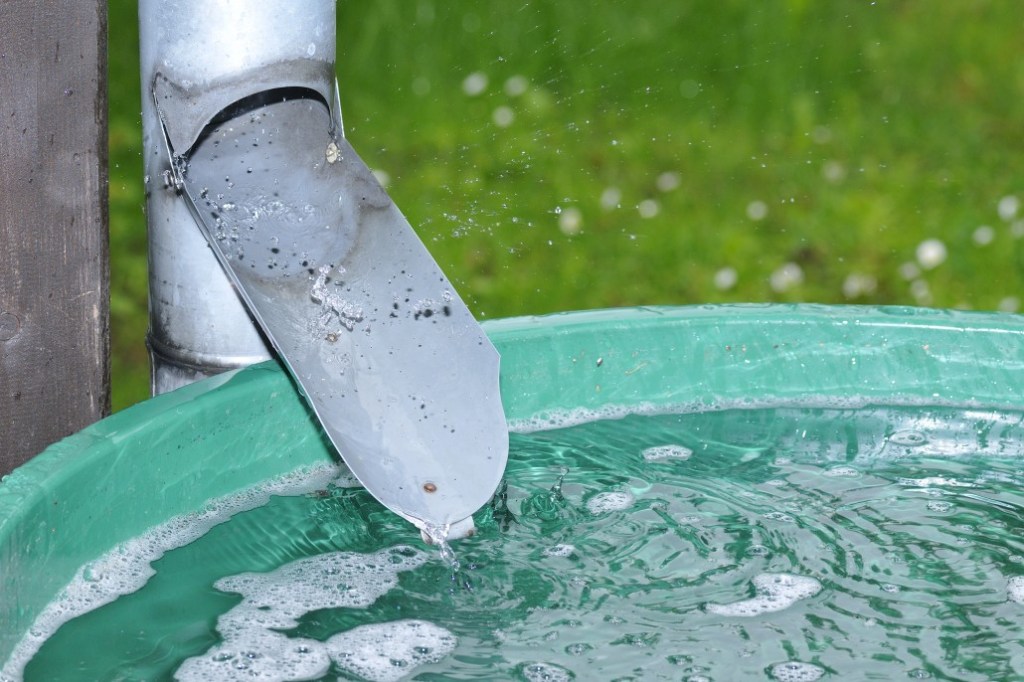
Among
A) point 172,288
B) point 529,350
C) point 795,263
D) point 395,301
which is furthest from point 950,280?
point 172,288

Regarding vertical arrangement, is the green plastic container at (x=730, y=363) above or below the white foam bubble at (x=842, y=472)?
above

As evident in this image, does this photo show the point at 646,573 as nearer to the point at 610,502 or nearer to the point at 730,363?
the point at 610,502

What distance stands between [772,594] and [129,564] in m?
0.70

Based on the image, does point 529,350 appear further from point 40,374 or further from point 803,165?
point 803,165

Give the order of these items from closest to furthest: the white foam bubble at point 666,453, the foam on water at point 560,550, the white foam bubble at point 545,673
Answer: the white foam bubble at point 545,673 < the foam on water at point 560,550 < the white foam bubble at point 666,453

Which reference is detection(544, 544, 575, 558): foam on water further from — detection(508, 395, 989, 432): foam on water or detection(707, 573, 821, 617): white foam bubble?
detection(508, 395, 989, 432): foam on water

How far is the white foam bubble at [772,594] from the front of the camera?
141cm

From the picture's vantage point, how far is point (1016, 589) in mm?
1449

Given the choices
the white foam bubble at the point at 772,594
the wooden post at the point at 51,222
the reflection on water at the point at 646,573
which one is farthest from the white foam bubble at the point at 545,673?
the wooden post at the point at 51,222

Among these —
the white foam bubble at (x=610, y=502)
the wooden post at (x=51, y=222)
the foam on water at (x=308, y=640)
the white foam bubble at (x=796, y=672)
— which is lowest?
the white foam bubble at (x=796, y=672)

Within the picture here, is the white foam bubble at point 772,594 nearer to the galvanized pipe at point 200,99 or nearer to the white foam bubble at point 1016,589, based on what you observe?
the white foam bubble at point 1016,589

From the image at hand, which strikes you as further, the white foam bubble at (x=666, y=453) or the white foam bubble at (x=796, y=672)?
the white foam bubble at (x=666, y=453)

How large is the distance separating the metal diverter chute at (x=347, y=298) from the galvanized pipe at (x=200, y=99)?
0.02m

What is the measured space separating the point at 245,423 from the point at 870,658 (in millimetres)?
753
